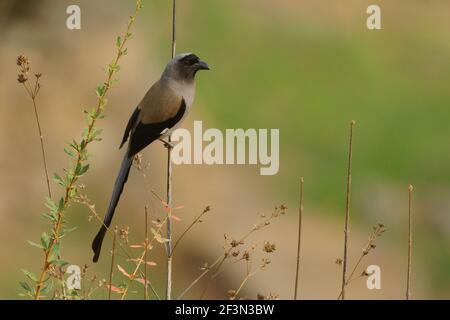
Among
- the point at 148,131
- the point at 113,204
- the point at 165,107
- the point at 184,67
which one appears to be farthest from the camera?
the point at 184,67

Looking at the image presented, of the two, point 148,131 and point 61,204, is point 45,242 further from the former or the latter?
point 148,131

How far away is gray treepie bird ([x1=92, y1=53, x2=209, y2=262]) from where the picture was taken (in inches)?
156

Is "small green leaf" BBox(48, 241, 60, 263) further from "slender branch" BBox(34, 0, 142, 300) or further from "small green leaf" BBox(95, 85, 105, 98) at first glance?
"small green leaf" BBox(95, 85, 105, 98)

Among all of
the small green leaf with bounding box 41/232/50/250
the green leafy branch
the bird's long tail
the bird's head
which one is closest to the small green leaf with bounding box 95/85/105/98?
the green leafy branch

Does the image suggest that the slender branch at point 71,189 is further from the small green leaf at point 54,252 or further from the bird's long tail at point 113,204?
the bird's long tail at point 113,204

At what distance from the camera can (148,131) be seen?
13.1 ft

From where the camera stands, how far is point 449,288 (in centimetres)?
1148

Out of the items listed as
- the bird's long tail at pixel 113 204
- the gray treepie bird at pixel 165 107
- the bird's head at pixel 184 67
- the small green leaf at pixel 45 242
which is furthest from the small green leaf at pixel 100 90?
the bird's head at pixel 184 67

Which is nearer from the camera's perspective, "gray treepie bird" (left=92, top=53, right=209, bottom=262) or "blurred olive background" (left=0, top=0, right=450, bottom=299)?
"gray treepie bird" (left=92, top=53, right=209, bottom=262)

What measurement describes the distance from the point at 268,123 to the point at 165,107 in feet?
26.0

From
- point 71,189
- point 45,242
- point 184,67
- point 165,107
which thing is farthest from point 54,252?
point 184,67

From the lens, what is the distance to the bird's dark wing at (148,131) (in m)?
3.81

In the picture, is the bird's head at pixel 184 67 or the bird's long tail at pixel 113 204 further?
the bird's head at pixel 184 67

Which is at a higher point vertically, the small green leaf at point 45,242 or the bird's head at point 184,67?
the bird's head at point 184,67
